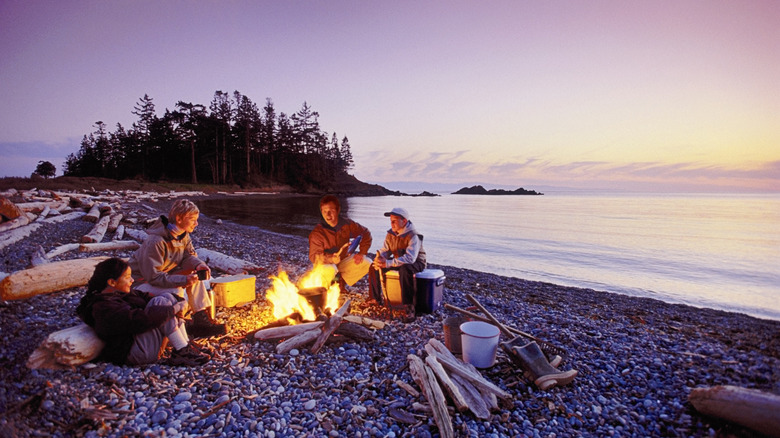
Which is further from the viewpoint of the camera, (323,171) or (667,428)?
(323,171)

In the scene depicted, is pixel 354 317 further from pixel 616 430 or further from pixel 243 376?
pixel 616 430

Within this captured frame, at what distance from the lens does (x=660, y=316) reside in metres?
8.92

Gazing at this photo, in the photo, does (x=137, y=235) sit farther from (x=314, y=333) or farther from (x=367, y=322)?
(x=367, y=322)

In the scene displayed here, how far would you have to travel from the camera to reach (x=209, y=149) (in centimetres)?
6819

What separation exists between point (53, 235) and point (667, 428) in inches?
708

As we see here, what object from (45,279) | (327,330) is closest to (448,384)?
(327,330)

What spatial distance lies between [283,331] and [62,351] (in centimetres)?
262

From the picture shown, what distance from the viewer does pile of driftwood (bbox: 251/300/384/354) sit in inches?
213

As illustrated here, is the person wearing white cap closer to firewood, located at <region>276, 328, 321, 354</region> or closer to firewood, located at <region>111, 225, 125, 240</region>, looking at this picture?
firewood, located at <region>276, 328, 321, 354</region>

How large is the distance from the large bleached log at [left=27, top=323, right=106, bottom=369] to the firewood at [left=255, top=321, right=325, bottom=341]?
2.11 metres

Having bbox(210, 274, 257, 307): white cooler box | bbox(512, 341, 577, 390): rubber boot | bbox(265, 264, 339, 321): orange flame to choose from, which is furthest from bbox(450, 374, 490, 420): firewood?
bbox(210, 274, 257, 307): white cooler box

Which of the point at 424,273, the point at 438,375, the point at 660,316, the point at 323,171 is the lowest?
the point at 660,316

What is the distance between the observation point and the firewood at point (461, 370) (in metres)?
4.25

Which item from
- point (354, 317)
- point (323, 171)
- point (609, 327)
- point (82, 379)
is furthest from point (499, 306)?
point (323, 171)
